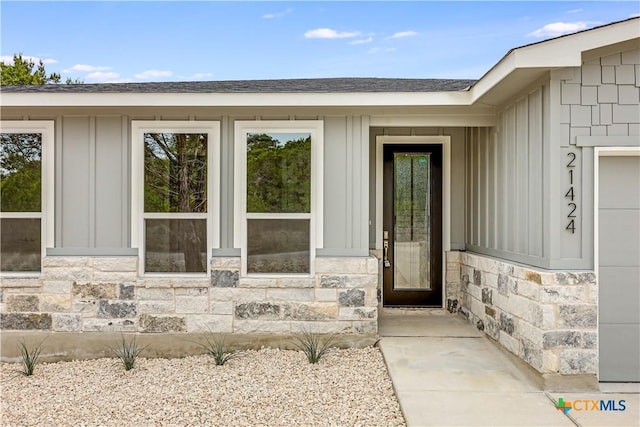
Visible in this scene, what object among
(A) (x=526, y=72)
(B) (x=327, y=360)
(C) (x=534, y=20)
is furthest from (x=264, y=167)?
(C) (x=534, y=20)

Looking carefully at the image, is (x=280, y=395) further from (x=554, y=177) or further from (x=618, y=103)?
(x=618, y=103)

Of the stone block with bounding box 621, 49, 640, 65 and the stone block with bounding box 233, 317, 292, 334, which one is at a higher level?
the stone block with bounding box 621, 49, 640, 65

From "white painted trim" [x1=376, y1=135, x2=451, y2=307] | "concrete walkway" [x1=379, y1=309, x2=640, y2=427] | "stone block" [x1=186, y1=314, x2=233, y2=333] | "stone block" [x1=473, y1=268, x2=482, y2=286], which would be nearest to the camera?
"concrete walkway" [x1=379, y1=309, x2=640, y2=427]

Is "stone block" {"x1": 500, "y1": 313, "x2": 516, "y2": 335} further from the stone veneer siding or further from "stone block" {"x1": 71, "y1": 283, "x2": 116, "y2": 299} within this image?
"stone block" {"x1": 71, "y1": 283, "x2": 116, "y2": 299}

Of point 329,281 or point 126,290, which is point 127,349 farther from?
point 329,281

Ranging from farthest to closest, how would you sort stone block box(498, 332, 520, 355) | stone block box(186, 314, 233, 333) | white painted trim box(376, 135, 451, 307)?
white painted trim box(376, 135, 451, 307), stone block box(186, 314, 233, 333), stone block box(498, 332, 520, 355)

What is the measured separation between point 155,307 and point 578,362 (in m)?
3.91

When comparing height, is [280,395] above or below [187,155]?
below

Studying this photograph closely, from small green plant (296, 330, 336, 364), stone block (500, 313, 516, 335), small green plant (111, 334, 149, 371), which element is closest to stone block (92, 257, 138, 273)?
small green plant (111, 334, 149, 371)

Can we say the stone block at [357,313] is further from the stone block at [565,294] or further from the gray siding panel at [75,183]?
the gray siding panel at [75,183]

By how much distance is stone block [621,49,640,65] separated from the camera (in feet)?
10.9

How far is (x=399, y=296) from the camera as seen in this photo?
5.63m

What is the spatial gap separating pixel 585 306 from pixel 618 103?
1.63 m

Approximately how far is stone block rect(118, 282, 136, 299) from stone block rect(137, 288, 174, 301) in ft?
0.21
